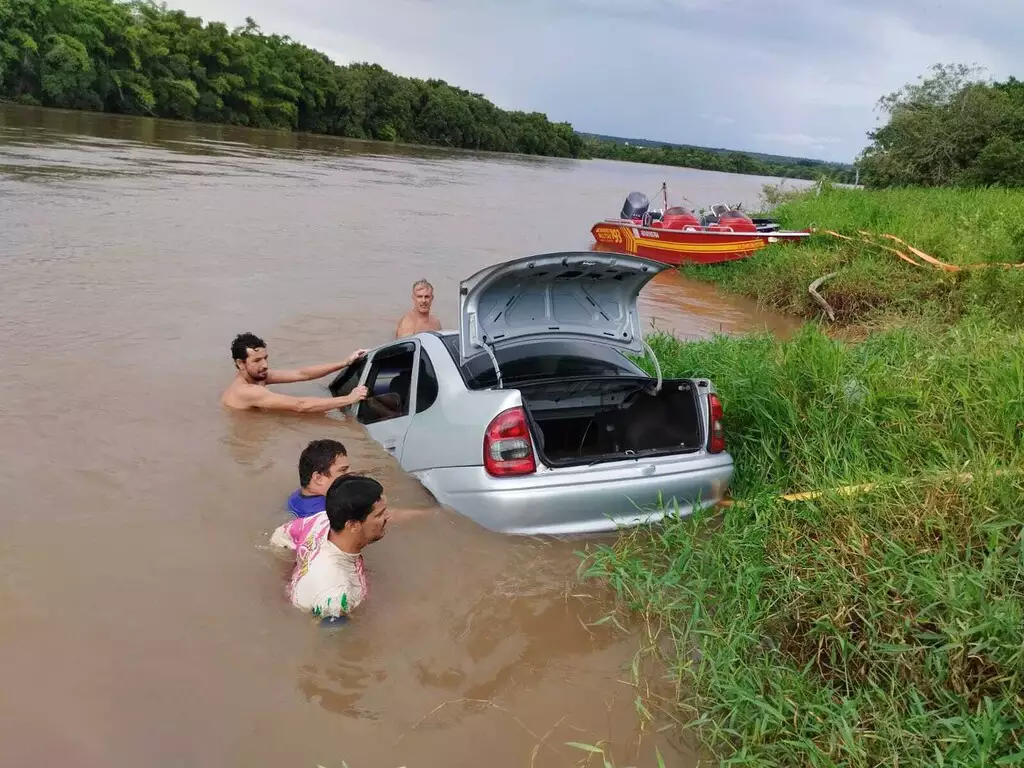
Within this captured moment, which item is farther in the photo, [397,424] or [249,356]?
[249,356]

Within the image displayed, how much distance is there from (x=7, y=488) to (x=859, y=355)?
5.41 meters

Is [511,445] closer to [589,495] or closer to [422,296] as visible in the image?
[589,495]

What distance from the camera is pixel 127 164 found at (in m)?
23.2

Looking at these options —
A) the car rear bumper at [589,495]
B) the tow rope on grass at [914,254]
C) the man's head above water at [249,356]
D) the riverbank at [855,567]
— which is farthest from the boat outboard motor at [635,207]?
the car rear bumper at [589,495]

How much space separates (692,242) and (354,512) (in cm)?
1205

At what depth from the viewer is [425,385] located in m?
4.75

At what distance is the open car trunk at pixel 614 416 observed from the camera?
14.0ft

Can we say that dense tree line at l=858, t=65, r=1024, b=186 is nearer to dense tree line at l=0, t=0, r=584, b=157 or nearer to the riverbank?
the riverbank

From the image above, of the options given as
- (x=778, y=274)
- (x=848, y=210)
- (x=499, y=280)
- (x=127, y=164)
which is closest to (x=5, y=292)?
(x=499, y=280)

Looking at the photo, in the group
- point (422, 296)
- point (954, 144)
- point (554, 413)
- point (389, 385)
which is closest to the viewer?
point (554, 413)

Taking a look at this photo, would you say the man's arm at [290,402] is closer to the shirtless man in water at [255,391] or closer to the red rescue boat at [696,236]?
the shirtless man in water at [255,391]

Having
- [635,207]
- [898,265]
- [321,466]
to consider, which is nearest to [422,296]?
[321,466]

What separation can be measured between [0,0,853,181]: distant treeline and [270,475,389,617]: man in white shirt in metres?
31.5

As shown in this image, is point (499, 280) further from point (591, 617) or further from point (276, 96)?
point (276, 96)
